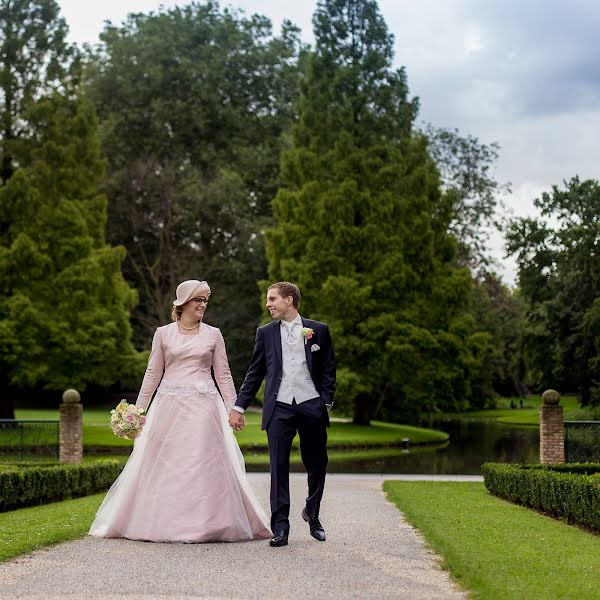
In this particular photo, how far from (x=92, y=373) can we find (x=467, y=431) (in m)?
21.7

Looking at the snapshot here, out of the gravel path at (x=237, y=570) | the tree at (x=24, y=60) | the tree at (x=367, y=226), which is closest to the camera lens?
the gravel path at (x=237, y=570)

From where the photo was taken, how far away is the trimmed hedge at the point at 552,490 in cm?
1122

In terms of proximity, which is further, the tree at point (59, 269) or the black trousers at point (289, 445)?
the tree at point (59, 269)

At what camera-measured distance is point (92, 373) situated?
97.0 ft

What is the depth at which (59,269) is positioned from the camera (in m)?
30.3

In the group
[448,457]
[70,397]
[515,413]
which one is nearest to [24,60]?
[70,397]

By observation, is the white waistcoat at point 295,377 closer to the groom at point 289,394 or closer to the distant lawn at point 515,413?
the groom at point 289,394

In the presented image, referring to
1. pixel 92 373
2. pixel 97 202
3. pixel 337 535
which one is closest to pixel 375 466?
pixel 92 373

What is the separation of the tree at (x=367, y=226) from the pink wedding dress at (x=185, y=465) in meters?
25.2

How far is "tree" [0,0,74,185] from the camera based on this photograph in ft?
102

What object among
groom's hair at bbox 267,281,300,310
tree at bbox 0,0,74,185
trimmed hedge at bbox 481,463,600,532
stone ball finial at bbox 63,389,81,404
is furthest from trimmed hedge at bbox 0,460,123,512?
tree at bbox 0,0,74,185

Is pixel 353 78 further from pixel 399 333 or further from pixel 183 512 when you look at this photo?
pixel 183 512

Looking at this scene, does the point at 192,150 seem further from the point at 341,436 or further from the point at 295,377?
the point at 295,377

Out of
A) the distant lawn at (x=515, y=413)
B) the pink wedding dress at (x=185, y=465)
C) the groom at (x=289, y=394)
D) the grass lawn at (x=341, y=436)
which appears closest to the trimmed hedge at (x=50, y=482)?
the pink wedding dress at (x=185, y=465)
